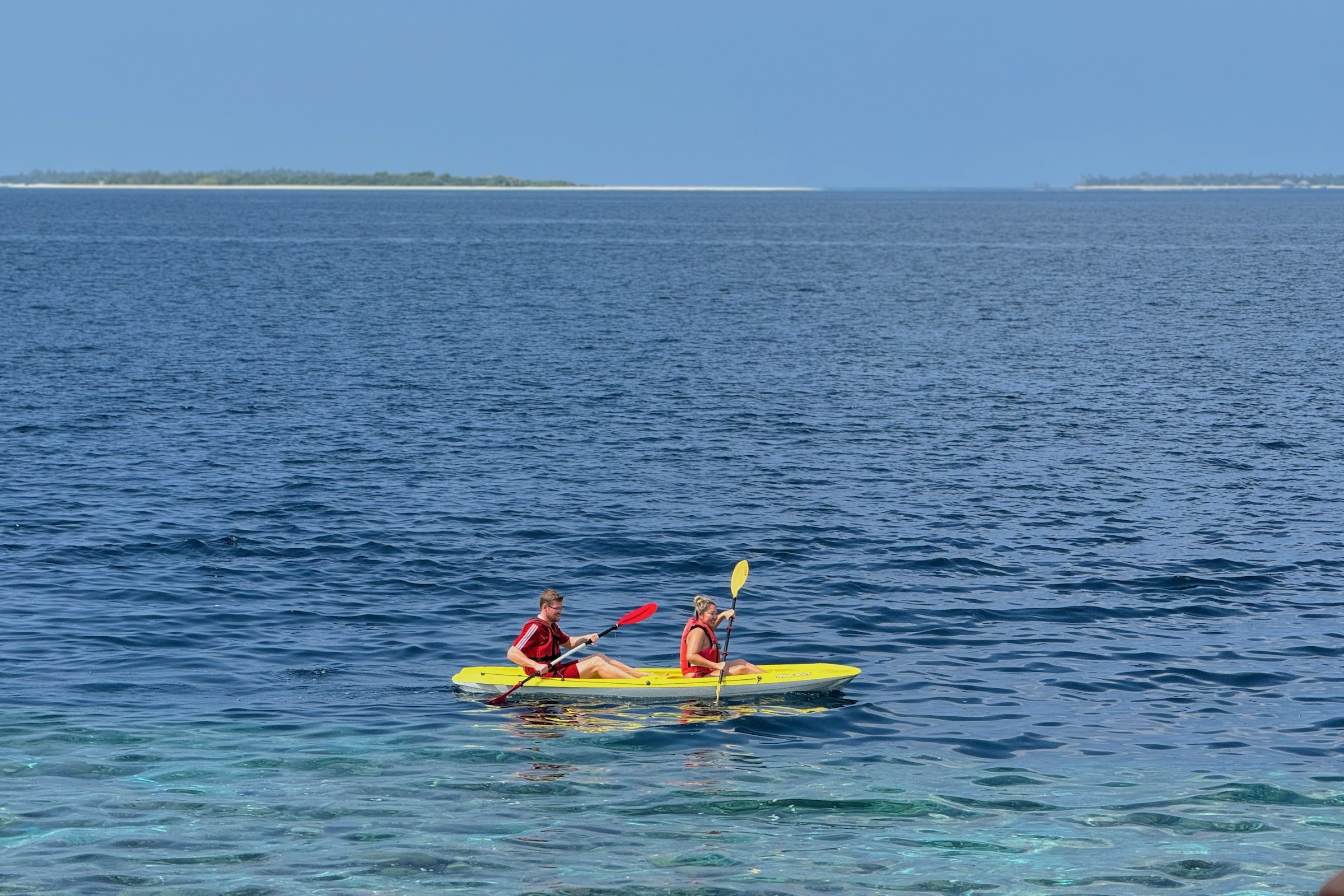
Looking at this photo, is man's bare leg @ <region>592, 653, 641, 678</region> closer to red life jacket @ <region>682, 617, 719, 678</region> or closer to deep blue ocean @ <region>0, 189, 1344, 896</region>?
deep blue ocean @ <region>0, 189, 1344, 896</region>

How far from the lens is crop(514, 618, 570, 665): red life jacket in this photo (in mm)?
19562

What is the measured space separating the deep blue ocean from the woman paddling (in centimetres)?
55

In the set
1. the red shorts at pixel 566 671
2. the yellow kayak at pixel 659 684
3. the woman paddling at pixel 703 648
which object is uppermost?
the woman paddling at pixel 703 648

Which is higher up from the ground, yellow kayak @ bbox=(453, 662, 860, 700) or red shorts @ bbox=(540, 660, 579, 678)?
Answer: red shorts @ bbox=(540, 660, 579, 678)

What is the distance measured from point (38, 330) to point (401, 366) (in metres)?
19.1

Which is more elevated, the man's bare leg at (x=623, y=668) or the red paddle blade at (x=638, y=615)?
the red paddle blade at (x=638, y=615)

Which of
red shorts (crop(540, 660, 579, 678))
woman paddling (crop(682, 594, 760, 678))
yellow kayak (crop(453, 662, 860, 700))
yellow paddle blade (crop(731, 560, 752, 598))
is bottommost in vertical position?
yellow kayak (crop(453, 662, 860, 700))

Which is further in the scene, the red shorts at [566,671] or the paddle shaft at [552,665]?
the red shorts at [566,671]

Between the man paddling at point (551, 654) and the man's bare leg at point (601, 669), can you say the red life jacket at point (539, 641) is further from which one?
the man's bare leg at point (601, 669)

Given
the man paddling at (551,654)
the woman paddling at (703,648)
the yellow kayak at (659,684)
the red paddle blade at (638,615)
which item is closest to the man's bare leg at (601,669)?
the man paddling at (551,654)

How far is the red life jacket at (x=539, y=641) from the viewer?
19.6 metres

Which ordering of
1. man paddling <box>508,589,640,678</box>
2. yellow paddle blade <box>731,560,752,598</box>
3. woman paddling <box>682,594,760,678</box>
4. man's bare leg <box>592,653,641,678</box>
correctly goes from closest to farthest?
woman paddling <box>682,594,760,678</box> < man paddling <box>508,589,640,678</box> < man's bare leg <box>592,653,641,678</box> < yellow paddle blade <box>731,560,752,598</box>

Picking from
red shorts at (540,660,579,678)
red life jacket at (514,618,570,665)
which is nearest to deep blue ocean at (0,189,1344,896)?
red shorts at (540,660,579,678)

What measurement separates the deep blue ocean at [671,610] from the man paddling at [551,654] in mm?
563
